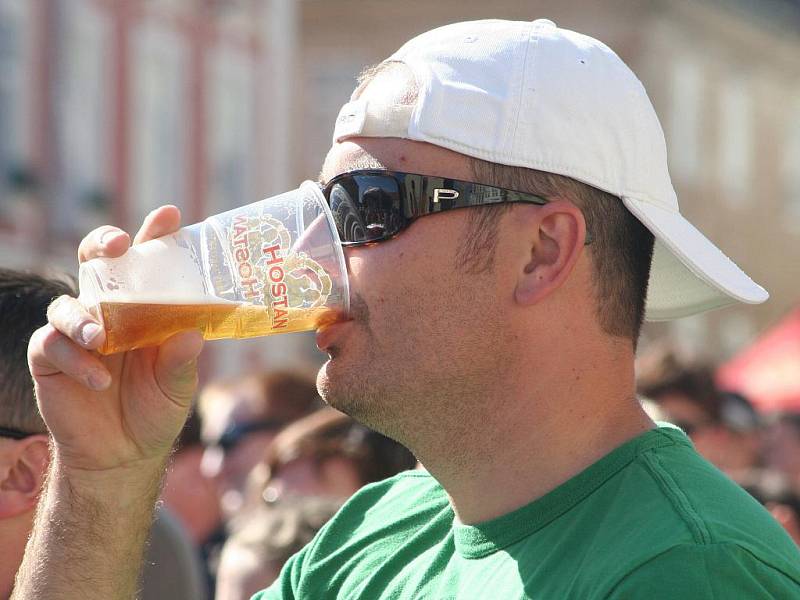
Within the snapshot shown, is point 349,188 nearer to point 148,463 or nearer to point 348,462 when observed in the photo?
point 148,463

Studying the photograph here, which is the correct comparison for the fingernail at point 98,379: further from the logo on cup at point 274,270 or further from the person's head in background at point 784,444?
the person's head in background at point 784,444

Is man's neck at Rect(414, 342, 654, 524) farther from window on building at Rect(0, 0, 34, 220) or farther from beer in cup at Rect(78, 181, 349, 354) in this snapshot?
window on building at Rect(0, 0, 34, 220)

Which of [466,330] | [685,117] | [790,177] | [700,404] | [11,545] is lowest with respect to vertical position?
[790,177]

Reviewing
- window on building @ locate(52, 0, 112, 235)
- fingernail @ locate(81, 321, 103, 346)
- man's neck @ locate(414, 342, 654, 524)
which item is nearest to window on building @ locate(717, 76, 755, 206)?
window on building @ locate(52, 0, 112, 235)

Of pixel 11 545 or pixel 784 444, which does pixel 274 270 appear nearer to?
Result: pixel 11 545

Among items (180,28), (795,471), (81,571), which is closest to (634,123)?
(81,571)

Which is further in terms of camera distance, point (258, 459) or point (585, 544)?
point (258, 459)

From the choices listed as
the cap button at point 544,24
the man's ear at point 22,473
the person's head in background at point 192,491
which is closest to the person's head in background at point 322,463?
the person's head in background at point 192,491

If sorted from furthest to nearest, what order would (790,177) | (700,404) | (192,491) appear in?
(790,177)
(700,404)
(192,491)

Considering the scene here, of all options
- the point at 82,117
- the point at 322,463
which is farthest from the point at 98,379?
the point at 82,117

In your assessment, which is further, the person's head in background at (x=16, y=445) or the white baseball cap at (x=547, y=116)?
the person's head in background at (x=16, y=445)

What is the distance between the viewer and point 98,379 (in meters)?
2.42

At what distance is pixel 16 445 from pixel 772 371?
26.6 ft

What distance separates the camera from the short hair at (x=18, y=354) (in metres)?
3.21
